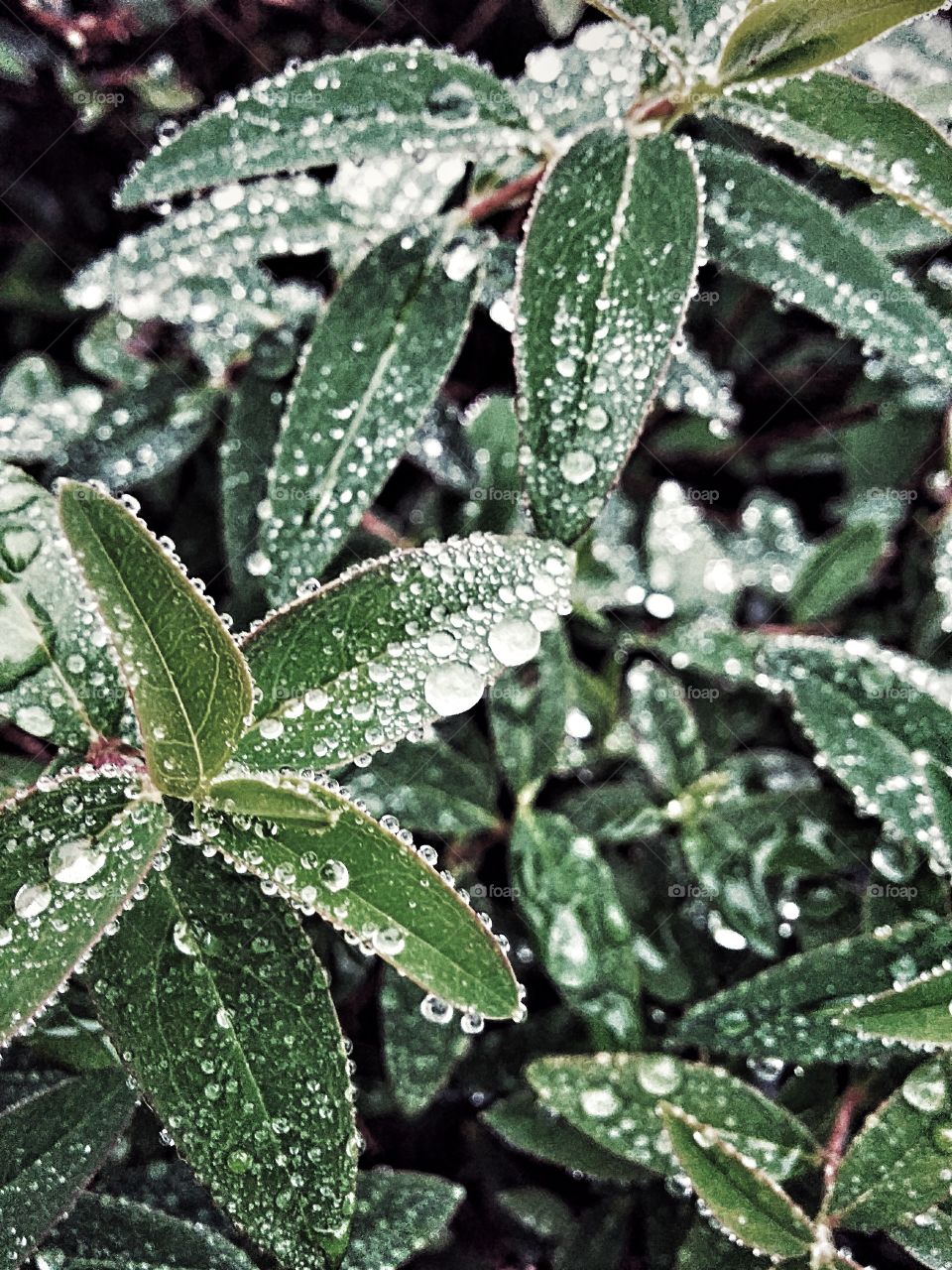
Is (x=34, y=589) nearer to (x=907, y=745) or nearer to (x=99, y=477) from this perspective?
(x=99, y=477)

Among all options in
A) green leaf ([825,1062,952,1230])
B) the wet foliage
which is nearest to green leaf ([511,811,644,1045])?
the wet foliage

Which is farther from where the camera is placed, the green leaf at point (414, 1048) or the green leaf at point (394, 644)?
the green leaf at point (414, 1048)

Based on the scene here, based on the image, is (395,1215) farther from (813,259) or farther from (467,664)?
(813,259)

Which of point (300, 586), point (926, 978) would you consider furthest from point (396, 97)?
point (926, 978)

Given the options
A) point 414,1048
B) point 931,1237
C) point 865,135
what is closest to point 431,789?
point 414,1048

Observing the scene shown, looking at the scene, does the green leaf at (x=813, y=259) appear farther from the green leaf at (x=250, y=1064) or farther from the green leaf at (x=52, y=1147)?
the green leaf at (x=52, y=1147)

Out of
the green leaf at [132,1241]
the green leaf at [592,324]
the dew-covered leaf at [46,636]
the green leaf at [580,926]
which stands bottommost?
the green leaf at [132,1241]

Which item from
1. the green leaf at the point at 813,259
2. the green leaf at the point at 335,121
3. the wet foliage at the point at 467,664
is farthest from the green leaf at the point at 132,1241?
the green leaf at the point at 813,259
